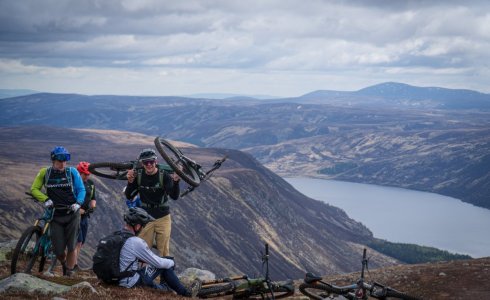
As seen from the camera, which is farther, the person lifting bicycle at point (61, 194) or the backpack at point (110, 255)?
the person lifting bicycle at point (61, 194)

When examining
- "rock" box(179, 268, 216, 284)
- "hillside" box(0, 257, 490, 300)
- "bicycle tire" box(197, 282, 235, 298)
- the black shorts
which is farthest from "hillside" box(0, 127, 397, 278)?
"bicycle tire" box(197, 282, 235, 298)

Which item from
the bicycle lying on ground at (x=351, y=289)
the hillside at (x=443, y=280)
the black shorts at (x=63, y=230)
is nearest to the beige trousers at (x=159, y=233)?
the black shorts at (x=63, y=230)

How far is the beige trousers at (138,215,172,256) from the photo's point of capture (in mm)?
16203

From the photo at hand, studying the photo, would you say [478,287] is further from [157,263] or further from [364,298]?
[157,263]

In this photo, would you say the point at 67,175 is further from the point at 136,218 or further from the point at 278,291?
the point at 278,291

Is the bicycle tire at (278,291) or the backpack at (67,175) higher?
the backpack at (67,175)

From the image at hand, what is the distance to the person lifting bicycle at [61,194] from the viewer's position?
15484mm

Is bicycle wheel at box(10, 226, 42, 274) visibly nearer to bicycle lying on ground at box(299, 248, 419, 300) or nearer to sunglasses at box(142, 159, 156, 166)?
sunglasses at box(142, 159, 156, 166)

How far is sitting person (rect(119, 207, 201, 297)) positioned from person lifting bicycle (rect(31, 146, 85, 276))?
3082 millimetres

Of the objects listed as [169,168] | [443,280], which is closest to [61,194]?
[169,168]

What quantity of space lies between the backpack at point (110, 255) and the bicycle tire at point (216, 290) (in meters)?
1.86

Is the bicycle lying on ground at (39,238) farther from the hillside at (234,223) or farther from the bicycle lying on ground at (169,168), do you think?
the hillside at (234,223)

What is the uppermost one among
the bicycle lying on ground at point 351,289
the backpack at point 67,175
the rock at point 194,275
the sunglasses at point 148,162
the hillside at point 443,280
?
the sunglasses at point 148,162

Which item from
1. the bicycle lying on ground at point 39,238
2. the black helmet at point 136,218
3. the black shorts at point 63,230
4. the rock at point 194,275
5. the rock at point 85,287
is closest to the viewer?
the black helmet at point 136,218
